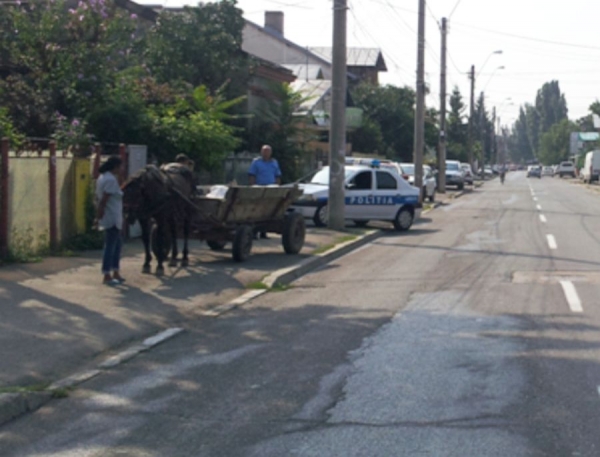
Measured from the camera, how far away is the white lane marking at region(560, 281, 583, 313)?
38.8 ft

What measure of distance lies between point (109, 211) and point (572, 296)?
5.96 meters

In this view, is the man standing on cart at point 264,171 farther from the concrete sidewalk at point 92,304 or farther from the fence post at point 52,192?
the fence post at point 52,192

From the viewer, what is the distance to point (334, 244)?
64.3 ft

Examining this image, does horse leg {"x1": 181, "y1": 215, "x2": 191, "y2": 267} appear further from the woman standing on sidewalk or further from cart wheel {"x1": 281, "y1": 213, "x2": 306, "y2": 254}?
cart wheel {"x1": 281, "y1": 213, "x2": 306, "y2": 254}

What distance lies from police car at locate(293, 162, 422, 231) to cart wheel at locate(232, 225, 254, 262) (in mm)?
8214

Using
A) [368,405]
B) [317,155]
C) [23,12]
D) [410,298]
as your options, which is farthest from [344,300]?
[317,155]

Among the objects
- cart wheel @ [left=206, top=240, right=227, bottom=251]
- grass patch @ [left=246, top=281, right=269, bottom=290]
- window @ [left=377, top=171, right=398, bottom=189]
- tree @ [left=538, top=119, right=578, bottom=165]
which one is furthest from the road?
tree @ [left=538, top=119, right=578, bottom=165]

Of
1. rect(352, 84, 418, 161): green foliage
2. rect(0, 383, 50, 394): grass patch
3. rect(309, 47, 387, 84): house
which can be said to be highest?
rect(309, 47, 387, 84): house

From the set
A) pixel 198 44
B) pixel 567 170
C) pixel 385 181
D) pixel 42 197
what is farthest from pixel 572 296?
pixel 567 170

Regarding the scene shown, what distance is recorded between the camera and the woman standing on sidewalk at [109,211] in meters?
12.9

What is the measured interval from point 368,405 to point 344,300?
5.37m

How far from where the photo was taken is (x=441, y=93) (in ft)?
159

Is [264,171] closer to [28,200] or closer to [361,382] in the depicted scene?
[28,200]

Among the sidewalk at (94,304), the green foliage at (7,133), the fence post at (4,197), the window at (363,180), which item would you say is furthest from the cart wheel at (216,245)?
the window at (363,180)
